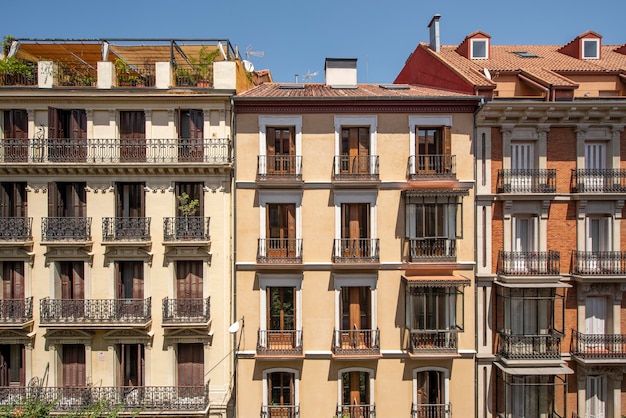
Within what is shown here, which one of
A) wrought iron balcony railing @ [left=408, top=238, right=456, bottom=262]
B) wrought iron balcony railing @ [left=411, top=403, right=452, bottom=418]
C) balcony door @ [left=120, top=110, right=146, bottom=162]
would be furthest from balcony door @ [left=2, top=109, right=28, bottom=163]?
wrought iron balcony railing @ [left=411, top=403, right=452, bottom=418]

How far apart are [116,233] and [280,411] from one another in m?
10.0

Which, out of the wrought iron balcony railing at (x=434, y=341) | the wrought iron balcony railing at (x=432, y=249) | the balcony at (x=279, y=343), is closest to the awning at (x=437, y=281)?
the wrought iron balcony railing at (x=432, y=249)

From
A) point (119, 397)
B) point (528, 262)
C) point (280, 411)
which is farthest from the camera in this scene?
point (528, 262)

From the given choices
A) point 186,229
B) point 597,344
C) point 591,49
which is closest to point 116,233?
point 186,229

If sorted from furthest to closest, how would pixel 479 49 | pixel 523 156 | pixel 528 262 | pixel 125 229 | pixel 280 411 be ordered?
pixel 479 49 → pixel 523 156 → pixel 528 262 → pixel 280 411 → pixel 125 229

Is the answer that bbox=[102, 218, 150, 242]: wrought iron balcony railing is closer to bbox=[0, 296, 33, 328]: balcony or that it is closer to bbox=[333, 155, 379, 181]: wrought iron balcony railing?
bbox=[0, 296, 33, 328]: balcony

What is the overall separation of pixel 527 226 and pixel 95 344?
1891 cm

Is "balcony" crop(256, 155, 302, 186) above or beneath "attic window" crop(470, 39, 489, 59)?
beneath

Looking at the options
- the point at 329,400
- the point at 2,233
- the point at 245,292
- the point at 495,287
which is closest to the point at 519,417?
the point at 495,287

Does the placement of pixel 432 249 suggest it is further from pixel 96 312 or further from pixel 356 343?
pixel 96 312

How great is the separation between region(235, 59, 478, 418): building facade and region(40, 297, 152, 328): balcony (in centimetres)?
395

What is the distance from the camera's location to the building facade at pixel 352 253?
51.5 feet

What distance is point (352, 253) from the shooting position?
15.9 meters

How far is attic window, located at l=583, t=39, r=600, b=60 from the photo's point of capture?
20.1 meters
